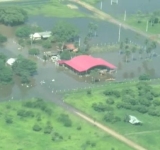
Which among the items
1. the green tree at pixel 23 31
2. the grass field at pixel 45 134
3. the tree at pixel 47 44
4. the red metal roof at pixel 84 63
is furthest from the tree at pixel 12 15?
the grass field at pixel 45 134

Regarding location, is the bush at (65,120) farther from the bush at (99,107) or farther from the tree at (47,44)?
the tree at (47,44)

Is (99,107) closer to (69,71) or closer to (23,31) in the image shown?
(69,71)

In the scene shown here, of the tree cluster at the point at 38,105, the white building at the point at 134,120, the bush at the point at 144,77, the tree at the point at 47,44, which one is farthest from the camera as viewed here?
the tree at the point at 47,44

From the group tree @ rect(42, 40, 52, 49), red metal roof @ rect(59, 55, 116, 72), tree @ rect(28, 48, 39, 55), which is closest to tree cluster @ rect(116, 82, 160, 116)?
red metal roof @ rect(59, 55, 116, 72)

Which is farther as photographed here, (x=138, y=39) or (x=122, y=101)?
(x=138, y=39)

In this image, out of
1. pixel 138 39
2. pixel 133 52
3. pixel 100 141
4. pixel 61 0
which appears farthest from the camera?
pixel 61 0

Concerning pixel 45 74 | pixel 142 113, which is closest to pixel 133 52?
pixel 45 74

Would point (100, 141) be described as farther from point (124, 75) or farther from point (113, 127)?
point (124, 75)
